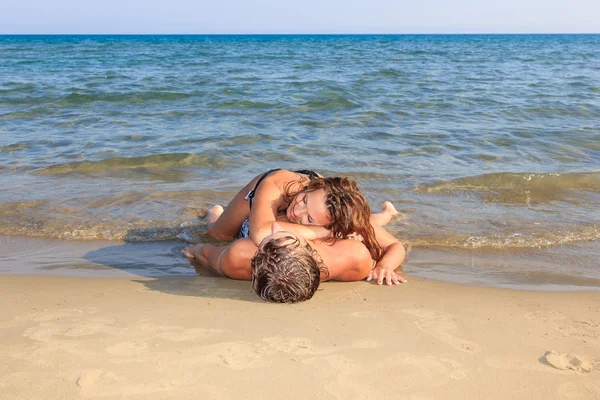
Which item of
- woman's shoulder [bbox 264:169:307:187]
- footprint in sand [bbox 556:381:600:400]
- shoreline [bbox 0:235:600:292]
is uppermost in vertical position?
woman's shoulder [bbox 264:169:307:187]

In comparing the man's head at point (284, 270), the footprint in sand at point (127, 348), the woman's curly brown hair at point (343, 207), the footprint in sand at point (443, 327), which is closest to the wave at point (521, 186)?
the woman's curly brown hair at point (343, 207)

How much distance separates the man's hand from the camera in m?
3.82

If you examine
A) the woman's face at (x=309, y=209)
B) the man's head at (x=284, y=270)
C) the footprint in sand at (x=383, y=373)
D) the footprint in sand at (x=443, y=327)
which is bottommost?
the footprint in sand at (x=443, y=327)

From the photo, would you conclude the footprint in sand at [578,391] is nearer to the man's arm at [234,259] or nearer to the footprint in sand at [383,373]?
A: the footprint in sand at [383,373]

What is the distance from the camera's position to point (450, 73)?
17.7 metres

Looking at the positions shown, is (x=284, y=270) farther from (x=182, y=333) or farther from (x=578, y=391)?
(x=578, y=391)

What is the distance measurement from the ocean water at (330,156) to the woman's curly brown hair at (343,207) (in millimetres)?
750

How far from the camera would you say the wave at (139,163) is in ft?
22.3

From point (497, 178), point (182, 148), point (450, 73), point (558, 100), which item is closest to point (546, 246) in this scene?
point (497, 178)

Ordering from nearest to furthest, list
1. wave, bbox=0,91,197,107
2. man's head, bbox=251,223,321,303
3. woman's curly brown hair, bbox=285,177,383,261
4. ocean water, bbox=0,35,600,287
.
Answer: man's head, bbox=251,223,321,303 → woman's curly brown hair, bbox=285,177,383,261 → ocean water, bbox=0,35,600,287 → wave, bbox=0,91,197,107

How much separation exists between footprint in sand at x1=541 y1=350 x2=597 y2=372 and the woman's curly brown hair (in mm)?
1300

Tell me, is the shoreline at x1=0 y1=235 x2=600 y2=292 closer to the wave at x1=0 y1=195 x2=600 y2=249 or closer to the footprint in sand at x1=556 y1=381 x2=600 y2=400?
the wave at x1=0 y1=195 x2=600 y2=249

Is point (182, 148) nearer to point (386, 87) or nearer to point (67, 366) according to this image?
point (67, 366)

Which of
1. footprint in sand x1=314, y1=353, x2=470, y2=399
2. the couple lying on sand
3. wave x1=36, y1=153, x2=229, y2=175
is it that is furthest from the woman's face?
wave x1=36, y1=153, x2=229, y2=175
